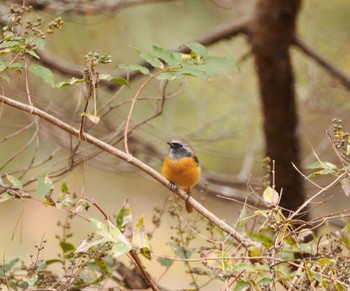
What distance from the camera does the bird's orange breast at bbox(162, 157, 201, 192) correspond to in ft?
11.5

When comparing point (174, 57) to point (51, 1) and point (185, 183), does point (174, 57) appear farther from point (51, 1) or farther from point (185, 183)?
point (51, 1)

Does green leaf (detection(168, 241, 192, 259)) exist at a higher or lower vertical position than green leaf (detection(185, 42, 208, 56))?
lower

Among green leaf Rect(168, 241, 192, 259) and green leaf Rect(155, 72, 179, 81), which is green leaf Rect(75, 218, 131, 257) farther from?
green leaf Rect(168, 241, 192, 259)

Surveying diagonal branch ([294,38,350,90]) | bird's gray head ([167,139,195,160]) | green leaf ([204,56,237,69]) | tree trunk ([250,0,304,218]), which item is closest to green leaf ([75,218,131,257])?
green leaf ([204,56,237,69])

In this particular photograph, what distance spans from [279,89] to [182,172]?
125 cm

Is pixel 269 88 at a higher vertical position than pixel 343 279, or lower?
lower

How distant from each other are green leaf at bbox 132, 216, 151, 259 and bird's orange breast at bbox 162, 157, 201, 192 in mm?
1525

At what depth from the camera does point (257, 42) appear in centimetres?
448

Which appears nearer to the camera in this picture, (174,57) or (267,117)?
(174,57)

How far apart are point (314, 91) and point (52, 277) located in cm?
307

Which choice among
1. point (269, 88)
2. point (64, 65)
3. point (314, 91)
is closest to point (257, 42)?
point (269, 88)

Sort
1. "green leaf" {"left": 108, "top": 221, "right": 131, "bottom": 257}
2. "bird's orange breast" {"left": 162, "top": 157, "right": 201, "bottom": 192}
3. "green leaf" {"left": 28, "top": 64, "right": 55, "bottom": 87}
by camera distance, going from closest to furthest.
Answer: "green leaf" {"left": 108, "top": 221, "right": 131, "bottom": 257}
"green leaf" {"left": 28, "top": 64, "right": 55, "bottom": 87}
"bird's orange breast" {"left": 162, "top": 157, "right": 201, "bottom": 192}

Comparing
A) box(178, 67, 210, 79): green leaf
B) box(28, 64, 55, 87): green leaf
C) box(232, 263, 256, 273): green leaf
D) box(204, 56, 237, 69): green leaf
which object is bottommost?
box(232, 263, 256, 273): green leaf

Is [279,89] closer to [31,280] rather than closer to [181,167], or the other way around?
[181,167]
